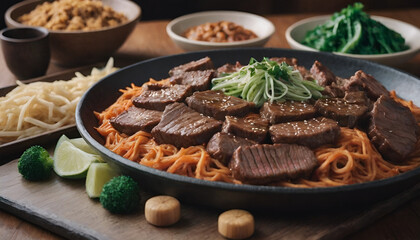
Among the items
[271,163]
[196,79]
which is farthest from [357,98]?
[196,79]

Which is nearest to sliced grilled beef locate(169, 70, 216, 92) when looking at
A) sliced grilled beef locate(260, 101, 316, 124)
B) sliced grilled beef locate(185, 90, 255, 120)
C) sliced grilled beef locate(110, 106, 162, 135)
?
sliced grilled beef locate(185, 90, 255, 120)

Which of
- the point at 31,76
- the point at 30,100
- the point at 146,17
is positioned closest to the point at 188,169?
the point at 30,100

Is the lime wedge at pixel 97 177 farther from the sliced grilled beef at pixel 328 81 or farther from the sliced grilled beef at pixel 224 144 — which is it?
the sliced grilled beef at pixel 328 81

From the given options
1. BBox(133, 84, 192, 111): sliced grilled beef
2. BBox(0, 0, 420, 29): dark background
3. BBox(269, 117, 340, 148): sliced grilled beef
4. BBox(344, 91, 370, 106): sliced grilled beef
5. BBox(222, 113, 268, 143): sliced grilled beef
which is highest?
BBox(344, 91, 370, 106): sliced grilled beef

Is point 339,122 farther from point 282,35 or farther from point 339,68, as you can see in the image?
point 282,35

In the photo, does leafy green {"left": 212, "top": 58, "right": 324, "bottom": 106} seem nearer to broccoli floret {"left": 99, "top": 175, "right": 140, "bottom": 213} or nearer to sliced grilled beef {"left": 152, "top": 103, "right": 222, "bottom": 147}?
sliced grilled beef {"left": 152, "top": 103, "right": 222, "bottom": 147}

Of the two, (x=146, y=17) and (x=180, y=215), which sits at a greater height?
(x=180, y=215)

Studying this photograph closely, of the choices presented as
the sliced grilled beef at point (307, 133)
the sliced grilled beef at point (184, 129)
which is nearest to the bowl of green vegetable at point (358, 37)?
the sliced grilled beef at point (307, 133)
